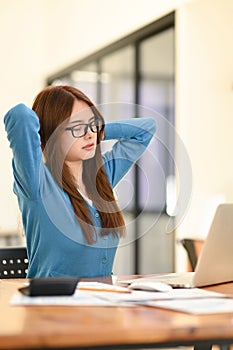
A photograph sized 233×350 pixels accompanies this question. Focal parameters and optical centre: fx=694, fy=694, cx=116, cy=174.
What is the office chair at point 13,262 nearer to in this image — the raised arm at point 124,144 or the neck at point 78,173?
the neck at point 78,173

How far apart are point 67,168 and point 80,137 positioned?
0.13m

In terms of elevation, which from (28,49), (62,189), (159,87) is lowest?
(62,189)

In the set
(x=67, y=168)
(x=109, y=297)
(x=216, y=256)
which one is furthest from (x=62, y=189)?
(x=109, y=297)

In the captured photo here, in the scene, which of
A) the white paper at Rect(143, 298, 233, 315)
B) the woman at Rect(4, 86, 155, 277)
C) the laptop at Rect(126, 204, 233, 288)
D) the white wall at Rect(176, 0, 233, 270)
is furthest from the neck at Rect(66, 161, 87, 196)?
the white wall at Rect(176, 0, 233, 270)

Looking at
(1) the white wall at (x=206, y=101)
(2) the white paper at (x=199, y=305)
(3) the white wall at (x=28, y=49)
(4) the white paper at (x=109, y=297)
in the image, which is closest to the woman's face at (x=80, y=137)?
(4) the white paper at (x=109, y=297)

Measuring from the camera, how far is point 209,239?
4.79ft

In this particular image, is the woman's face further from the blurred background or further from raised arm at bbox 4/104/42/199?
the blurred background

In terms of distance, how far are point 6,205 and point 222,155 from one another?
3.10 meters

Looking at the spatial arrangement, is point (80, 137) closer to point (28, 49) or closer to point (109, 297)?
point (109, 297)

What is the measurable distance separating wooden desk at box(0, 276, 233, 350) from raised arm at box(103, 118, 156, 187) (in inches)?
39.9

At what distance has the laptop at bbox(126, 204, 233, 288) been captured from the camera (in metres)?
1.45

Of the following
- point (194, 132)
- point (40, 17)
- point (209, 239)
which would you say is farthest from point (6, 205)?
point (209, 239)

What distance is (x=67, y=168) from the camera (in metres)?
1.87

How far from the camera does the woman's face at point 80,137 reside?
1.77 meters
